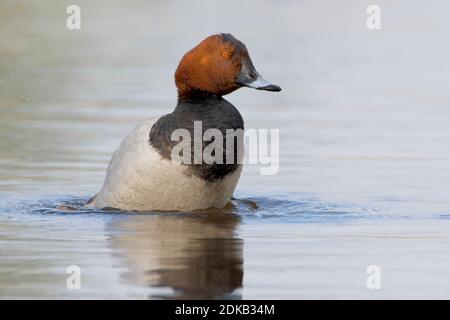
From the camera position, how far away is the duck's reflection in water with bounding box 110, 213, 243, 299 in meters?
7.73

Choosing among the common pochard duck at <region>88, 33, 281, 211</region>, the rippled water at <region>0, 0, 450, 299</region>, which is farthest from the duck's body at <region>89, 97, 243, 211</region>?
the rippled water at <region>0, 0, 450, 299</region>

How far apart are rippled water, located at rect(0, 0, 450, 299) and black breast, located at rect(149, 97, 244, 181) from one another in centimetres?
39

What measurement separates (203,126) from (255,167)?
285cm

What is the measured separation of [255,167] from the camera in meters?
12.5

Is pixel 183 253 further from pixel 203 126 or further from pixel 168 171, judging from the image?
pixel 203 126

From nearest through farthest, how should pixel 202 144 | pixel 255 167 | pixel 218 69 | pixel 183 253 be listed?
pixel 183 253 → pixel 202 144 → pixel 218 69 → pixel 255 167

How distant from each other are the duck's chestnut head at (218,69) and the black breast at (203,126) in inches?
6.1

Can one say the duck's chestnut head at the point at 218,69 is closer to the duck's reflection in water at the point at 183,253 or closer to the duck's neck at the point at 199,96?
the duck's neck at the point at 199,96

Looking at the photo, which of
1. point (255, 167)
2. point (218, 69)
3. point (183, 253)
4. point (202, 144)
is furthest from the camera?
point (255, 167)

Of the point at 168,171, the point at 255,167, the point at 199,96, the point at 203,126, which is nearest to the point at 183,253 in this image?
the point at 168,171

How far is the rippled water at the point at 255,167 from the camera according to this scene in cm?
812

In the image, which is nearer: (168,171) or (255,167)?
(168,171)

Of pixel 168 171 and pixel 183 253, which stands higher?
pixel 168 171

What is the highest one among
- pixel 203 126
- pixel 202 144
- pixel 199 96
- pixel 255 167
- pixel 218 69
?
pixel 218 69
